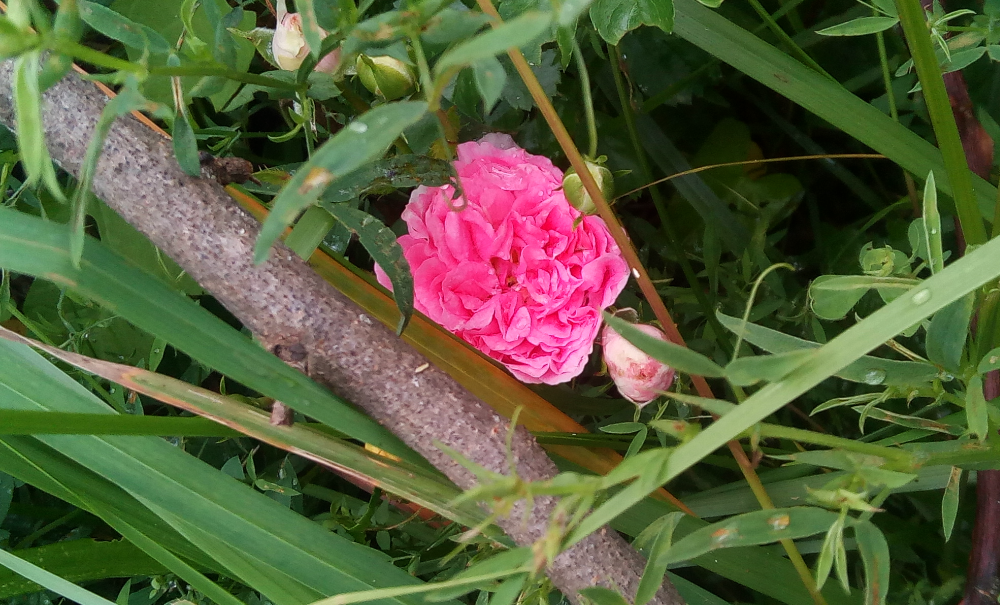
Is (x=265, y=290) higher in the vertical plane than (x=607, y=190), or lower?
lower

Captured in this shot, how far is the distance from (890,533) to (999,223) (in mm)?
348

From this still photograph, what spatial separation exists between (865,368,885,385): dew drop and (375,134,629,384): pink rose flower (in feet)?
0.56

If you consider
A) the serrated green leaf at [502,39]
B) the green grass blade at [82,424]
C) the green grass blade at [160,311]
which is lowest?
the green grass blade at [82,424]

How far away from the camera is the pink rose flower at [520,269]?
1.54 feet

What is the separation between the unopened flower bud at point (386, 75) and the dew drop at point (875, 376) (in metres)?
→ 0.32

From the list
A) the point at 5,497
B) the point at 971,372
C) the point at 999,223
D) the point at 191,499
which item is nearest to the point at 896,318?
the point at 971,372

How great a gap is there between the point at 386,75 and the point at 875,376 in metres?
0.33

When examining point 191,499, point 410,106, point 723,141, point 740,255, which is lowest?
point 191,499

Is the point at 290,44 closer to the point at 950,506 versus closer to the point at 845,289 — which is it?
the point at 845,289

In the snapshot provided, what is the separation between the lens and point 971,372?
348 mm

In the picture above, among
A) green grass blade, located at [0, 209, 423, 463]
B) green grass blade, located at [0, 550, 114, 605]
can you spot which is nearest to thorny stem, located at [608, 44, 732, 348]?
green grass blade, located at [0, 209, 423, 463]

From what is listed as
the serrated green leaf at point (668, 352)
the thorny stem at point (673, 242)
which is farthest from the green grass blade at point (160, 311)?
the thorny stem at point (673, 242)

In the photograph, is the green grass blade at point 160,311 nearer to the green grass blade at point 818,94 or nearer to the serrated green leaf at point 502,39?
the serrated green leaf at point 502,39

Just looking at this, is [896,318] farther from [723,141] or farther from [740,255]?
[723,141]
